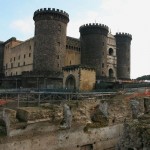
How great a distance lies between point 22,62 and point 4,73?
30.9 feet

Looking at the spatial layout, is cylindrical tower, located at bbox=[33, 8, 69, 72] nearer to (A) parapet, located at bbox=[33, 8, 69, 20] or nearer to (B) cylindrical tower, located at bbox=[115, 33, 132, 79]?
(A) parapet, located at bbox=[33, 8, 69, 20]

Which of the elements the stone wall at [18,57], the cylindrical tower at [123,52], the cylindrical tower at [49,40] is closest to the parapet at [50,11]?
the cylindrical tower at [49,40]

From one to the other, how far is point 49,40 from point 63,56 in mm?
3369

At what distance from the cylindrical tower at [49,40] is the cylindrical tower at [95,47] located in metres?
5.11

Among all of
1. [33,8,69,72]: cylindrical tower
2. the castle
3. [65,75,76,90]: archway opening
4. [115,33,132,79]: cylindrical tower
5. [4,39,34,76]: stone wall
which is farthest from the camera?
[115,33,132,79]: cylindrical tower

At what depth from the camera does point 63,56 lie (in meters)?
41.1

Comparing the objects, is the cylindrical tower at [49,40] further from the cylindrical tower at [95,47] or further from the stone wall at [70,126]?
the stone wall at [70,126]

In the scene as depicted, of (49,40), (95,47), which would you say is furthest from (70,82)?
(95,47)

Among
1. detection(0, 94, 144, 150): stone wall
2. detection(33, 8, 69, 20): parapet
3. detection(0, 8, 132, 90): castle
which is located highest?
detection(33, 8, 69, 20): parapet

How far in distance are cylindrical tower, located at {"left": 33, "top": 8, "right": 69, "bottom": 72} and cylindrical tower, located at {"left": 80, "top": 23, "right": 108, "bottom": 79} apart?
201 inches

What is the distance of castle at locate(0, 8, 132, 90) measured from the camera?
36.1 metres

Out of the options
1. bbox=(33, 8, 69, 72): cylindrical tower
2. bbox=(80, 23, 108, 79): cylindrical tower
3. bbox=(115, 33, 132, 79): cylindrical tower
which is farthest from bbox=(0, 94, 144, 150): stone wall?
bbox=(115, 33, 132, 79): cylindrical tower

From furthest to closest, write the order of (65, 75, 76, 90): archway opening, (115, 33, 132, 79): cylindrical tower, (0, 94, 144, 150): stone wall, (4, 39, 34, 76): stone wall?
1. (115, 33, 132, 79): cylindrical tower
2. (4, 39, 34, 76): stone wall
3. (65, 75, 76, 90): archway opening
4. (0, 94, 144, 150): stone wall

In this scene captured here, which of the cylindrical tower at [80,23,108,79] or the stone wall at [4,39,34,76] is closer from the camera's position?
the cylindrical tower at [80,23,108,79]
